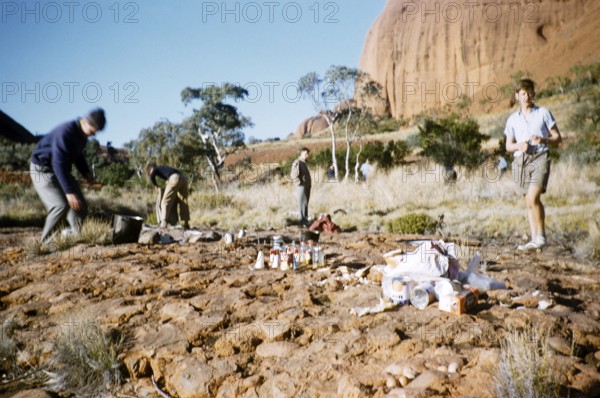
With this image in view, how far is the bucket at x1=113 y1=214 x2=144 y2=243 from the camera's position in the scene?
5.86 metres

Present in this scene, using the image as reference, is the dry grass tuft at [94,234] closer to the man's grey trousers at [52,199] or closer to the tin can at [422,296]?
the man's grey trousers at [52,199]

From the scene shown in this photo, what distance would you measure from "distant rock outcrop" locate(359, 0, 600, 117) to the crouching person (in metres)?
44.9

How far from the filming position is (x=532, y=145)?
488cm

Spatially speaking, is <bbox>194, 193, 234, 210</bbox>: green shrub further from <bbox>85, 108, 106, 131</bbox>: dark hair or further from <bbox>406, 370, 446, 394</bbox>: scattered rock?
<bbox>406, 370, 446, 394</bbox>: scattered rock

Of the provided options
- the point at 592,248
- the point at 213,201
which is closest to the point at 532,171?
the point at 592,248

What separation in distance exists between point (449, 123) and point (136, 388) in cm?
1820

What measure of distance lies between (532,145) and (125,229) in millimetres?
5322

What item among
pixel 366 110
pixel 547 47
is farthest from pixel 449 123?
pixel 547 47

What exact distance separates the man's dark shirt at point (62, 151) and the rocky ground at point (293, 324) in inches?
38.8

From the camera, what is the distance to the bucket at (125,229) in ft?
19.2

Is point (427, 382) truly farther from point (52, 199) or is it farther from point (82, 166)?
point (82, 166)

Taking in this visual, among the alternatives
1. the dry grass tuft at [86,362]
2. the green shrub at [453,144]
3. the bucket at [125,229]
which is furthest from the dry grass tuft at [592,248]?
the green shrub at [453,144]

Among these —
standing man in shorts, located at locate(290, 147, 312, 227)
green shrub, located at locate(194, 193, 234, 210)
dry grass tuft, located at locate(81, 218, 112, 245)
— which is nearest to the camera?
dry grass tuft, located at locate(81, 218, 112, 245)

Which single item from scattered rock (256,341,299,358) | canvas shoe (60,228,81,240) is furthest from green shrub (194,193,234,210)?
scattered rock (256,341,299,358)
